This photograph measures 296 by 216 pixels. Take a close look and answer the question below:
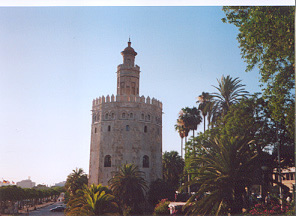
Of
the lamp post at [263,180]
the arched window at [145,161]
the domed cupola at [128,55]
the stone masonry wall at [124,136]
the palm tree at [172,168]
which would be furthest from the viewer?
the palm tree at [172,168]

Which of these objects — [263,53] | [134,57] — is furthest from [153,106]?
[263,53]

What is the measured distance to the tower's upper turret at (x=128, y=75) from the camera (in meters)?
48.9

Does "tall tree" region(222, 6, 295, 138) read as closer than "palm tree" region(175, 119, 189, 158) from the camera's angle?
Yes

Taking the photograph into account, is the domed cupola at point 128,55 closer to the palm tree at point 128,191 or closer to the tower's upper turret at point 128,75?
the tower's upper turret at point 128,75

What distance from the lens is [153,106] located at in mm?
48719

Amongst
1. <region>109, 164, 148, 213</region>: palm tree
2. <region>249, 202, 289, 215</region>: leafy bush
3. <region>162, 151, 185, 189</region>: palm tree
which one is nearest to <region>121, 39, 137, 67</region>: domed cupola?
<region>162, 151, 185, 189</region>: palm tree

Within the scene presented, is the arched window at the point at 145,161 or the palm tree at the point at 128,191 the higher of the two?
the arched window at the point at 145,161

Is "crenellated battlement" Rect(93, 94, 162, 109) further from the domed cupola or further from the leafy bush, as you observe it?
the leafy bush

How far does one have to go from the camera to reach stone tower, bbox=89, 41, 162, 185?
45.2 metres

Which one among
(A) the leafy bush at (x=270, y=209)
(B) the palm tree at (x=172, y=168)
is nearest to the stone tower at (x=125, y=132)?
(B) the palm tree at (x=172, y=168)

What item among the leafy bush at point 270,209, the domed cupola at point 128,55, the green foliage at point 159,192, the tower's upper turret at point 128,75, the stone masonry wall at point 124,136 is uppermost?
the domed cupola at point 128,55

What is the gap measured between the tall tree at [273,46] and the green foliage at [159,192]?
28268 millimetres

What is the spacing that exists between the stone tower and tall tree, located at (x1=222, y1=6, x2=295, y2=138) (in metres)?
29.0

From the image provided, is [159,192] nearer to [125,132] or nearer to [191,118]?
[125,132]
